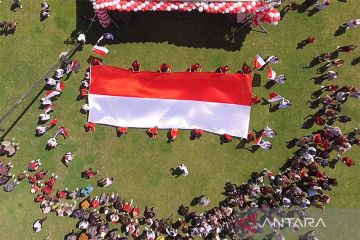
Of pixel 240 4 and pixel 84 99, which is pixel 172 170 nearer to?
pixel 84 99

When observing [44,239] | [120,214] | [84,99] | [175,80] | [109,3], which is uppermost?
[109,3]

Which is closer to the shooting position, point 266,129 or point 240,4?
Answer: point 240,4

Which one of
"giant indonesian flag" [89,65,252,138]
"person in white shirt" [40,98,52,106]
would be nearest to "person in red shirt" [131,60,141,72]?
"giant indonesian flag" [89,65,252,138]

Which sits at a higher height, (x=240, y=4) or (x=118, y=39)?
(x=240, y=4)

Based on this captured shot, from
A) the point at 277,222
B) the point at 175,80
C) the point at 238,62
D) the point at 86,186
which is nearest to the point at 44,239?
the point at 86,186

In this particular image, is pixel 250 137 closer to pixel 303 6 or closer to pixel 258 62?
pixel 258 62

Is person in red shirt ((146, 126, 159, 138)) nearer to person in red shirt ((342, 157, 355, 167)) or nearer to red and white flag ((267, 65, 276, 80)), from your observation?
red and white flag ((267, 65, 276, 80))
